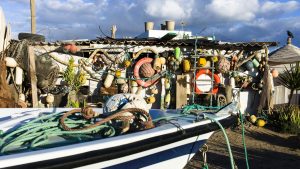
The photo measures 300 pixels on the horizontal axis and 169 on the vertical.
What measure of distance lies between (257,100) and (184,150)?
29.2 feet

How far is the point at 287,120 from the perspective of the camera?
11766 millimetres

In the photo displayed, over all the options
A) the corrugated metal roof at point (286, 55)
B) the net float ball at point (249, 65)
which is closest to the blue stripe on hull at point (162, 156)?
the net float ball at point (249, 65)

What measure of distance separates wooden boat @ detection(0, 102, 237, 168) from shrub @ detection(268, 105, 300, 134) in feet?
22.4

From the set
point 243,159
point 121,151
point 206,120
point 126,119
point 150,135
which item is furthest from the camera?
point 243,159

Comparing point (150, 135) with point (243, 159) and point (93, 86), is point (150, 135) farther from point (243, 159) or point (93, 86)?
point (93, 86)

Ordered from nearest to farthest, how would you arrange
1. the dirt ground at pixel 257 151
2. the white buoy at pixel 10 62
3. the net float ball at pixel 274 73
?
1. the dirt ground at pixel 257 151
2. the white buoy at pixel 10 62
3. the net float ball at pixel 274 73

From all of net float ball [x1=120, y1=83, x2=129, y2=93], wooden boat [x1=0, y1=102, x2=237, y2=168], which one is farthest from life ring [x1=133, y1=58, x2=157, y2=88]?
wooden boat [x1=0, y1=102, x2=237, y2=168]

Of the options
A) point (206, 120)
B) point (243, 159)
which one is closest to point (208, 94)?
point (243, 159)

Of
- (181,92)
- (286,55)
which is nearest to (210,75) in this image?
(181,92)

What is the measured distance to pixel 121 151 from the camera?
382 cm

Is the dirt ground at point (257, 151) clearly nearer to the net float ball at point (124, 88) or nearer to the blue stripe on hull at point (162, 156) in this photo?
the blue stripe on hull at point (162, 156)

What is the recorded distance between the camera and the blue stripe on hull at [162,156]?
4129 mm

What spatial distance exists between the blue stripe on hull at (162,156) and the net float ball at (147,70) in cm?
670

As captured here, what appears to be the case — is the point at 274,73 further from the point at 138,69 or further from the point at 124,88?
the point at 124,88
